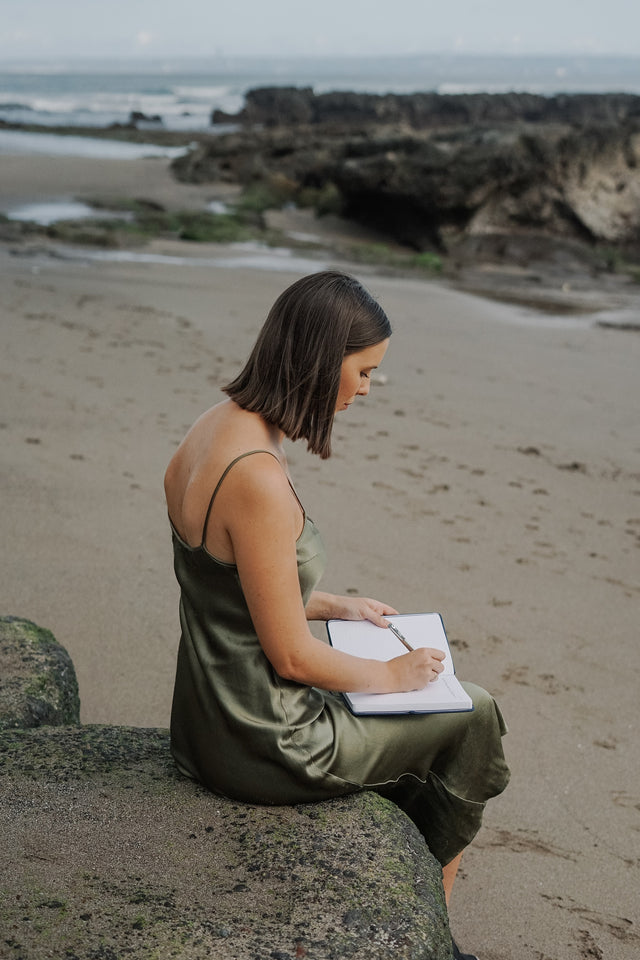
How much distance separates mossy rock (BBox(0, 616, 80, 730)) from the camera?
286 cm

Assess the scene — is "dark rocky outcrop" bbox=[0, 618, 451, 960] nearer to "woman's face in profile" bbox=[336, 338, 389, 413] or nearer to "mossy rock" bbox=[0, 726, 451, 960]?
"mossy rock" bbox=[0, 726, 451, 960]

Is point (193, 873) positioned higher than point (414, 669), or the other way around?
point (414, 669)

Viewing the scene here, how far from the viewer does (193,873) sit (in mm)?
2043

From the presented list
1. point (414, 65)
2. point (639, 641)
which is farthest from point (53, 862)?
point (414, 65)

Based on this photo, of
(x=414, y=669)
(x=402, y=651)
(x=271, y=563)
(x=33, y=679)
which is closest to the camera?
(x=271, y=563)

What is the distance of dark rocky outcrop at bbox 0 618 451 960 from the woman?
10cm

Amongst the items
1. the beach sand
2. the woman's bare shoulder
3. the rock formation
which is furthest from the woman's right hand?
the rock formation

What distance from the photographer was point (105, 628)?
4.24 m

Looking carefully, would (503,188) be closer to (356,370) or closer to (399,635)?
(399,635)

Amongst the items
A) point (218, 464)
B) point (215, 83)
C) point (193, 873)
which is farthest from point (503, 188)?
point (215, 83)

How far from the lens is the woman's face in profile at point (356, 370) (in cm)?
219

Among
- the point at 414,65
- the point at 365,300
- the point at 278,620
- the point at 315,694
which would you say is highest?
the point at 414,65

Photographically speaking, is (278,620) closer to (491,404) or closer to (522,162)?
(491,404)

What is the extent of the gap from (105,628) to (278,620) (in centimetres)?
239
